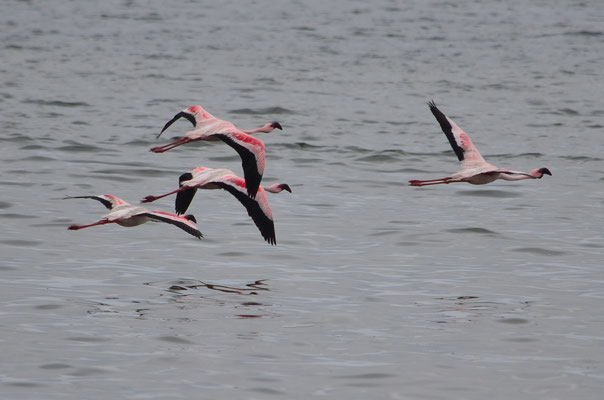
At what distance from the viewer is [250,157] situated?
47.1ft

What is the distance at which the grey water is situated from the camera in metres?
11.9

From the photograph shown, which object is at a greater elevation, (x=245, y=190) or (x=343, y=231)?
(x=245, y=190)

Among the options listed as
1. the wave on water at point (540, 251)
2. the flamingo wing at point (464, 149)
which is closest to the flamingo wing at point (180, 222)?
the flamingo wing at point (464, 149)

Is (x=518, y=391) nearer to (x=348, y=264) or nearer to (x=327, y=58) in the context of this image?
(x=348, y=264)

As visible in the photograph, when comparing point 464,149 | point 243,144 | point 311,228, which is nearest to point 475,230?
point 311,228

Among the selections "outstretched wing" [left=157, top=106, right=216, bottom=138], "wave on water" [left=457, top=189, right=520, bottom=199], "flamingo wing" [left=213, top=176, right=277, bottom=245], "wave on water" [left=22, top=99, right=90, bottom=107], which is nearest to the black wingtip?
"outstretched wing" [left=157, top=106, right=216, bottom=138]

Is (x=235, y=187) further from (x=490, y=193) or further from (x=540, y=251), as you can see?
(x=490, y=193)

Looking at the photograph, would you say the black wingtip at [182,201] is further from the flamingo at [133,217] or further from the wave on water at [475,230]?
the wave on water at [475,230]

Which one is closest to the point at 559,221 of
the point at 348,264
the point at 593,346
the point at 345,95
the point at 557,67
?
the point at 348,264

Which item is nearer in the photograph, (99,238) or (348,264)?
(348,264)

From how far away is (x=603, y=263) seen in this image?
16.4m

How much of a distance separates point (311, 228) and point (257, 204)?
330 centimetres

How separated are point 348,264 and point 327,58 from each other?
20.6m

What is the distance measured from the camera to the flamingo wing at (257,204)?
1458 cm
